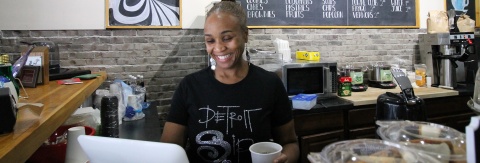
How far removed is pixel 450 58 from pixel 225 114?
2.82m

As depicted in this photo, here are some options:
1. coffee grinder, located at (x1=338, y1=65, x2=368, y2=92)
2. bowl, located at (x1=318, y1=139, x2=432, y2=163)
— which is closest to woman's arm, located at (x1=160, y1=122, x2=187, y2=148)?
bowl, located at (x1=318, y1=139, x2=432, y2=163)

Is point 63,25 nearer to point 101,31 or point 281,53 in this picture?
point 101,31

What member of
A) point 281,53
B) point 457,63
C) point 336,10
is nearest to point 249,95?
point 281,53

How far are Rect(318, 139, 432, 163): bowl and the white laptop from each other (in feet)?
1.01

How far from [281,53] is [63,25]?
1.93 m

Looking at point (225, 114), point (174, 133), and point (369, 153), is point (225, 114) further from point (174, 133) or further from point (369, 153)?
point (369, 153)

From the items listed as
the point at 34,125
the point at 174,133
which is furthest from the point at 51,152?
the point at 174,133

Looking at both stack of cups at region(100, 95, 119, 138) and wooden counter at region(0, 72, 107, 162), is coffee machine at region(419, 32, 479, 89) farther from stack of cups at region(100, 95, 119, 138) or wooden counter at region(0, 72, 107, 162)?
wooden counter at region(0, 72, 107, 162)

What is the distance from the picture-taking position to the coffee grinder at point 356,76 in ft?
10.2

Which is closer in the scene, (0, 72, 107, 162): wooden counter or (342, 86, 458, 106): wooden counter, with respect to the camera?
(0, 72, 107, 162): wooden counter

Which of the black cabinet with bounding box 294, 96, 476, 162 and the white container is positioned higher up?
the white container

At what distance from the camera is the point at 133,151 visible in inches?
24.7

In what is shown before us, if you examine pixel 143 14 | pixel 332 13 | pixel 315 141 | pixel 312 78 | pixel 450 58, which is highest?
pixel 332 13

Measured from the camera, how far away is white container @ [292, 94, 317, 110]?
2420 mm
